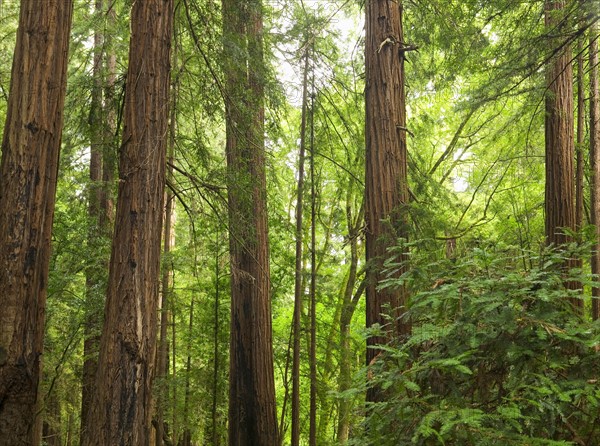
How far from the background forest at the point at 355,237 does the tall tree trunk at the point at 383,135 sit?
1.8 inches

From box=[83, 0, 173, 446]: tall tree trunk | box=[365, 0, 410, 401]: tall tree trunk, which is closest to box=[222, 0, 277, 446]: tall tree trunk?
box=[365, 0, 410, 401]: tall tree trunk

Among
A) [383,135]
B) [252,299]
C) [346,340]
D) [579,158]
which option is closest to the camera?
[383,135]

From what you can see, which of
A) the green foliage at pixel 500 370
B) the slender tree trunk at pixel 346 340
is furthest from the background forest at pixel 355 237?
the slender tree trunk at pixel 346 340

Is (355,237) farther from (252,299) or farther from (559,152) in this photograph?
(559,152)

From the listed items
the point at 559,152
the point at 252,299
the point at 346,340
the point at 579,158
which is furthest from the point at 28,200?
the point at 346,340

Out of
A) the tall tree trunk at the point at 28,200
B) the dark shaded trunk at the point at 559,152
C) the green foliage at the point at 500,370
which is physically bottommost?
the green foliage at the point at 500,370

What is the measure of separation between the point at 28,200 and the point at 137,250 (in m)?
1.07

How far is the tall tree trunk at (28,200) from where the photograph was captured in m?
4.78

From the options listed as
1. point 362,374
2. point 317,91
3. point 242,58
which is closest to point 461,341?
point 362,374

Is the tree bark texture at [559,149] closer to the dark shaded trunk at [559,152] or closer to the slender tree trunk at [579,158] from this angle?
the dark shaded trunk at [559,152]

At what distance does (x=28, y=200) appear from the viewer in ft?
16.2

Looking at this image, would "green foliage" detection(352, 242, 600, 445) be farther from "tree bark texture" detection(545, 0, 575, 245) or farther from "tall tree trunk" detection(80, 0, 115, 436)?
"tree bark texture" detection(545, 0, 575, 245)

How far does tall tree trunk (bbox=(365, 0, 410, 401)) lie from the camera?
23.1 ft

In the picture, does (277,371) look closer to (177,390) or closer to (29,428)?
(177,390)
